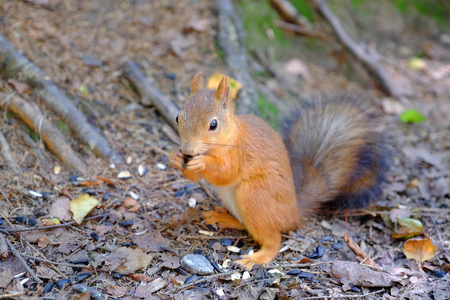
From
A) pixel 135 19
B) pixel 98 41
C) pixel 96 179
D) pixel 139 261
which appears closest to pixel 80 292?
pixel 139 261

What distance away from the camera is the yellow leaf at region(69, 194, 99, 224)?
223 cm

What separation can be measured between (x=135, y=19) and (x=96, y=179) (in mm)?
1806

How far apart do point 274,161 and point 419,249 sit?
0.94 meters

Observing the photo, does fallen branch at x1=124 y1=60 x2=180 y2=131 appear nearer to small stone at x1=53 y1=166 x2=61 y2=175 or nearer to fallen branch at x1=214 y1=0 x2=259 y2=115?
fallen branch at x1=214 y1=0 x2=259 y2=115

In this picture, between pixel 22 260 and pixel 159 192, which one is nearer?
pixel 22 260

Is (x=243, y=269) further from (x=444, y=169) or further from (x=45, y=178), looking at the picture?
(x=444, y=169)

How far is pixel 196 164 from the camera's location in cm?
208

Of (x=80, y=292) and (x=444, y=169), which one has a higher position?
(x=444, y=169)

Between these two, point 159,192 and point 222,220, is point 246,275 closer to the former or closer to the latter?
point 222,220

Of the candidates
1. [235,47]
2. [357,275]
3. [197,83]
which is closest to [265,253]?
[357,275]

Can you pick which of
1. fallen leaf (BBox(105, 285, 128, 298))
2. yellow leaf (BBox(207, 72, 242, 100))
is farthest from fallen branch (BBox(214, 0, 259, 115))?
fallen leaf (BBox(105, 285, 128, 298))

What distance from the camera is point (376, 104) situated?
4.15 m

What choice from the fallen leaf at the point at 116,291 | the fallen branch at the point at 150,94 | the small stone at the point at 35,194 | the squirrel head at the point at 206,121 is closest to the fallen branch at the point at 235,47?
the fallen branch at the point at 150,94

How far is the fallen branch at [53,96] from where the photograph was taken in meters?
2.78
